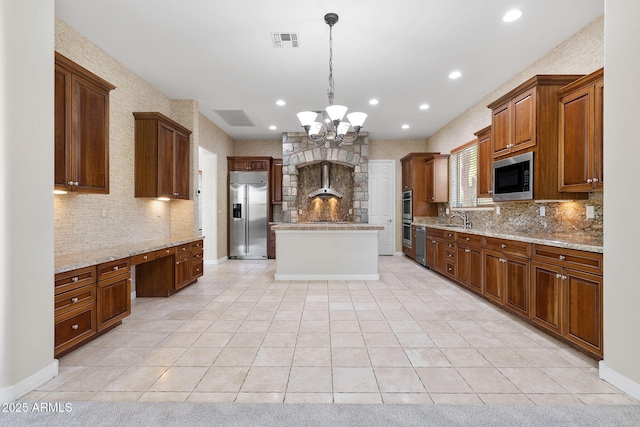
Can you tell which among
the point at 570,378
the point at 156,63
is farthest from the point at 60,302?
the point at 570,378

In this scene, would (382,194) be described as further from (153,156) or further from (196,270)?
(153,156)

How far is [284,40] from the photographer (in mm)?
3391

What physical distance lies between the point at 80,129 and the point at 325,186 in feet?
18.1

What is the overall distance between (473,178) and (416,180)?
1486mm

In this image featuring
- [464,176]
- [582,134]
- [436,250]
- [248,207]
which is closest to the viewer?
[582,134]

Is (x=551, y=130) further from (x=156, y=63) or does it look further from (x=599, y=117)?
(x=156, y=63)

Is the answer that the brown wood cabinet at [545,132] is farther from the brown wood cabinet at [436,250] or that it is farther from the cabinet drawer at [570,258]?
the brown wood cabinet at [436,250]

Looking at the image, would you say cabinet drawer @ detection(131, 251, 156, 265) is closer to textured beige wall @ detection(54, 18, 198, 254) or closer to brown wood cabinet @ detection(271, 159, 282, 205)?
textured beige wall @ detection(54, 18, 198, 254)

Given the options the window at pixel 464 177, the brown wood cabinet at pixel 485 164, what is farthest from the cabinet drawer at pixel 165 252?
the window at pixel 464 177

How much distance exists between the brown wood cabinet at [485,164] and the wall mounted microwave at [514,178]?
0.43m

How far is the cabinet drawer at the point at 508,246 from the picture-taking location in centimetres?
306

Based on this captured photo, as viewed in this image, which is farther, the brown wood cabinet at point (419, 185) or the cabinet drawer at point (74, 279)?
the brown wood cabinet at point (419, 185)

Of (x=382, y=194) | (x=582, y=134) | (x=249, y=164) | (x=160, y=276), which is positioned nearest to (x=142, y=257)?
(x=160, y=276)

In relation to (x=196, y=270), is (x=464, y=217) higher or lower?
higher
